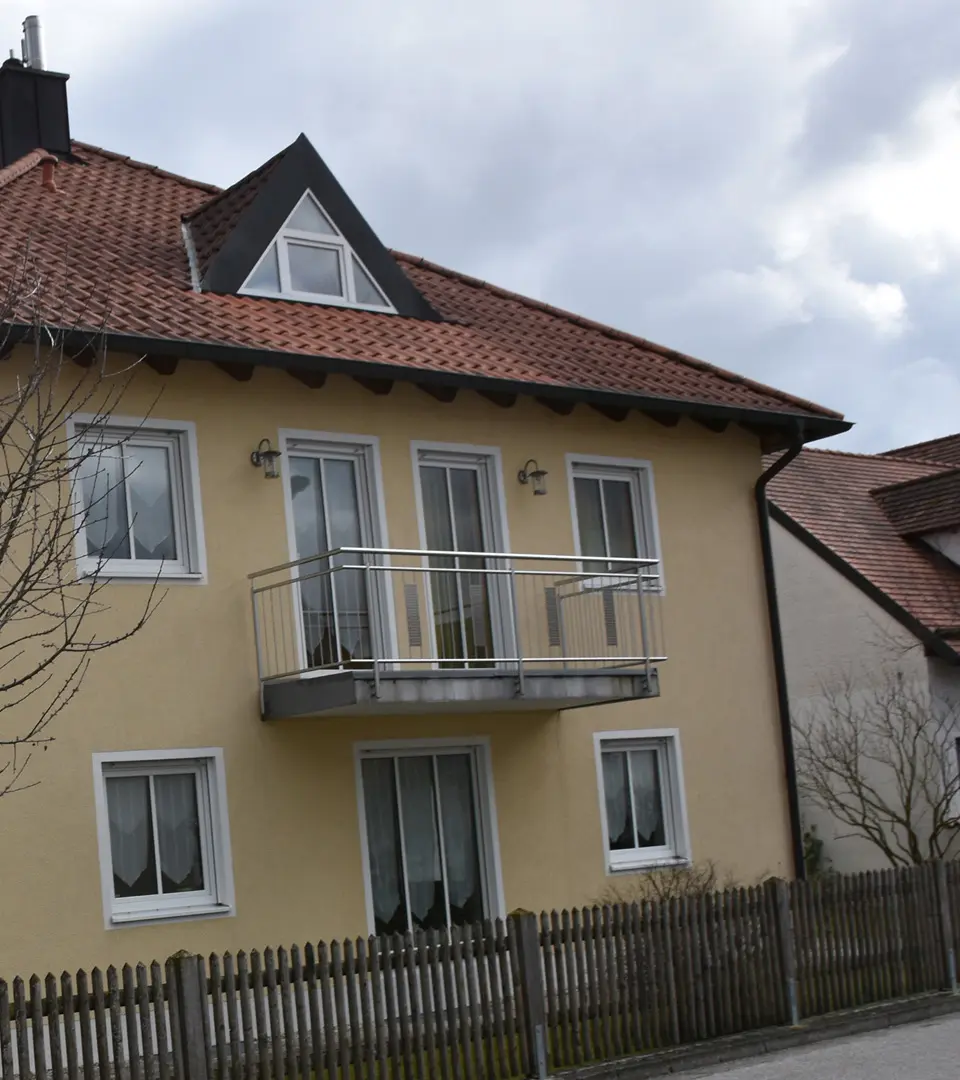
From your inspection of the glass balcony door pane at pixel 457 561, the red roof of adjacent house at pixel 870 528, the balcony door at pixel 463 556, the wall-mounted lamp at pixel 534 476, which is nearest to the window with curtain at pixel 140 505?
the balcony door at pixel 463 556

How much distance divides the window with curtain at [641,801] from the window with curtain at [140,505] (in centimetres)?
501

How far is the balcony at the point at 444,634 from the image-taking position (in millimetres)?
14633

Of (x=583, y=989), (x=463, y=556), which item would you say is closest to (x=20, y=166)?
(x=463, y=556)

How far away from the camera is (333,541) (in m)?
16.0

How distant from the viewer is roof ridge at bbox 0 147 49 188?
57.7ft

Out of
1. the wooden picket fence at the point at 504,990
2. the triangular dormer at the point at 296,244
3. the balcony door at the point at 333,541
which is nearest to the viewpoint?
the wooden picket fence at the point at 504,990

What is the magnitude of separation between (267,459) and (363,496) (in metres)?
1.20

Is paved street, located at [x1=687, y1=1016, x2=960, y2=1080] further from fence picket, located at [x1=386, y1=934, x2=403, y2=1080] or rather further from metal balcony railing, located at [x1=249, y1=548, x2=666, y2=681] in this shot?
metal balcony railing, located at [x1=249, y1=548, x2=666, y2=681]

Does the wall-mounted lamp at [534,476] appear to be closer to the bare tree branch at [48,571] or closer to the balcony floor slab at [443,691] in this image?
the balcony floor slab at [443,691]

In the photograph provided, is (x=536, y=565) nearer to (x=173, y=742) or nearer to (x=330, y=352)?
(x=330, y=352)

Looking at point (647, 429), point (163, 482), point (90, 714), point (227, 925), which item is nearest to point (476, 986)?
point (227, 925)

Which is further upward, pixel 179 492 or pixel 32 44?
pixel 32 44

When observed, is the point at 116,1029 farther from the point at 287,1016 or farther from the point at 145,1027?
the point at 287,1016

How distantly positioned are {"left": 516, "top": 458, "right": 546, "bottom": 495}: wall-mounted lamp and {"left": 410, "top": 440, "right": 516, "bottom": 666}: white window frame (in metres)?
0.24
